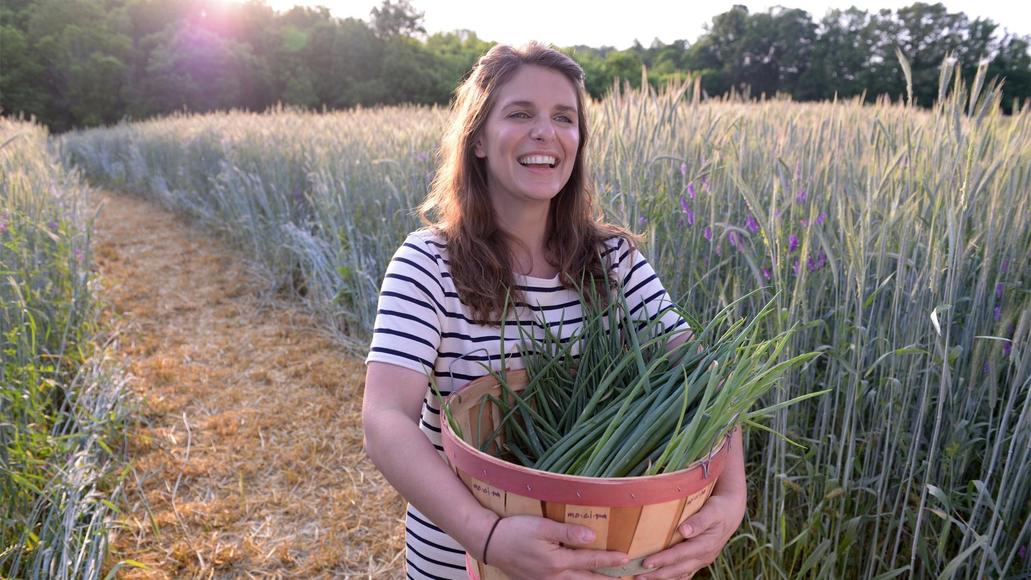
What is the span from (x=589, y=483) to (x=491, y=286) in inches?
18.3

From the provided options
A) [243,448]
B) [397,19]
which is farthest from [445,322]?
[397,19]

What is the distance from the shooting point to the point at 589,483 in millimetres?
686

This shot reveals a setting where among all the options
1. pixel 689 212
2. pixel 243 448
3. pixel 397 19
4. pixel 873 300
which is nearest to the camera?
pixel 873 300

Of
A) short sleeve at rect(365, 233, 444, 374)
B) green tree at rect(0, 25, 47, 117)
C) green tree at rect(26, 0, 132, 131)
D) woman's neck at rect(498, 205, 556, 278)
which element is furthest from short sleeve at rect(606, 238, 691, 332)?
green tree at rect(26, 0, 132, 131)

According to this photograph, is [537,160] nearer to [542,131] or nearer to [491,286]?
[542,131]

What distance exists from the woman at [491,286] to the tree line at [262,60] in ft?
72.1

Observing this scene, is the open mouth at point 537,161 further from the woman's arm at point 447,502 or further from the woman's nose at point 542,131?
the woman's arm at point 447,502

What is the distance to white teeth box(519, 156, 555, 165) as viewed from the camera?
1.08 m

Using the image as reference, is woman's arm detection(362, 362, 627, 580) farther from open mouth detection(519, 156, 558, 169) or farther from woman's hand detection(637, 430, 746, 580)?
open mouth detection(519, 156, 558, 169)

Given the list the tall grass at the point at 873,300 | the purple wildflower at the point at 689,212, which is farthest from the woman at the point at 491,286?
the purple wildflower at the point at 689,212

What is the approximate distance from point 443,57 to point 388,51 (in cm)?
314

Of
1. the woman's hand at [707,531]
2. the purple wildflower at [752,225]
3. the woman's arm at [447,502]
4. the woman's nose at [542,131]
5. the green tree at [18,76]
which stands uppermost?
the green tree at [18,76]

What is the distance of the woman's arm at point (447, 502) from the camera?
28.2 inches

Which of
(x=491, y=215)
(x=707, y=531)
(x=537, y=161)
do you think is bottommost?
(x=707, y=531)
